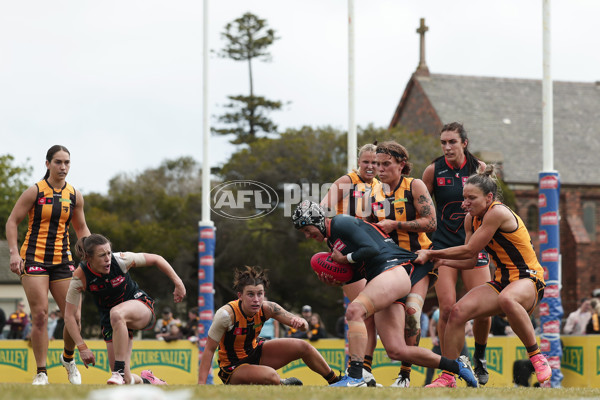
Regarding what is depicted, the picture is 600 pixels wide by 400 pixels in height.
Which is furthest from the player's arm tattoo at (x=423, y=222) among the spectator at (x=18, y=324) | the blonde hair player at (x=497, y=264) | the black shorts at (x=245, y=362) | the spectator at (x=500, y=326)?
the spectator at (x=18, y=324)

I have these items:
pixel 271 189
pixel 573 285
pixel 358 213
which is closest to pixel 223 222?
pixel 271 189

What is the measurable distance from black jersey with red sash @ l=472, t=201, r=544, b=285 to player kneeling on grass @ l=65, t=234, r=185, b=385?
124 inches

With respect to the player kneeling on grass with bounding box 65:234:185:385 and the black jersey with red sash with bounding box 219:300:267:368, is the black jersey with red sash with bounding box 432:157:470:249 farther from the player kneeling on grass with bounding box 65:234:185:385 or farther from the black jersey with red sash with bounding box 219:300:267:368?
the player kneeling on grass with bounding box 65:234:185:385

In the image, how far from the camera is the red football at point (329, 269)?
8.95 m

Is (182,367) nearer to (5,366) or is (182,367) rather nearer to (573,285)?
(5,366)

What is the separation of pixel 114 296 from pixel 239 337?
141 cm

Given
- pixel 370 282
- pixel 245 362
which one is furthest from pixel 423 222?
pixel 245 362

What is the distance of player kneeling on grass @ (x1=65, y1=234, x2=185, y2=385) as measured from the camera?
9.72 metres

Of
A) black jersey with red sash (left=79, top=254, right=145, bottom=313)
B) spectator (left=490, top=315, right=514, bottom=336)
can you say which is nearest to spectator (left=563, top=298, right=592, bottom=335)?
spectator (left=490, top=315, right=514, bottom=336)

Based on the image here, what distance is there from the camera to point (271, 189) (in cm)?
4400

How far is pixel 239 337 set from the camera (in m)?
10.4

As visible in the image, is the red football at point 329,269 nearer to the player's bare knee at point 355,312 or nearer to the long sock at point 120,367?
the player's bare knee at point 355,312

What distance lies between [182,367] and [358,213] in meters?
11.9

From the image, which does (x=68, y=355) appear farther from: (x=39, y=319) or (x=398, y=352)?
(x=398, y=352)
